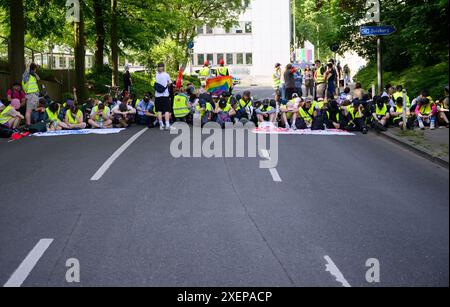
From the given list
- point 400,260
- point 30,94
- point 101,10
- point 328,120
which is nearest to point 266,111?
point 328,120

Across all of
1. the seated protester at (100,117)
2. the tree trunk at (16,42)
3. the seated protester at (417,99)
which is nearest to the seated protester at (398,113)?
the seated protester at (417,99)

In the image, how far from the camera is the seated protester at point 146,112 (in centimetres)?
2369

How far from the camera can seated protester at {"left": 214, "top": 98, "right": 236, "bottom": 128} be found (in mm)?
23203

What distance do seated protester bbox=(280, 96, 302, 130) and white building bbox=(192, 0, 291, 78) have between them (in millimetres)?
58621

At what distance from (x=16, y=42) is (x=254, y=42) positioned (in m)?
59.2

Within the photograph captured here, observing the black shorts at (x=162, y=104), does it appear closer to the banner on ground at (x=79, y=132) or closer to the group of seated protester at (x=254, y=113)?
the group of seated protester at (x=254, y=113)

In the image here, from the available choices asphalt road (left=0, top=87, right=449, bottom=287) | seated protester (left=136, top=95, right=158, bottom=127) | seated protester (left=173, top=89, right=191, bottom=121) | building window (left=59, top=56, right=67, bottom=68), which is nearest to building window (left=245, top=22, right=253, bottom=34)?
building window (left=59, top=56, right=67, bottom=68)

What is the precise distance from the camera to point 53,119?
22.6 metres

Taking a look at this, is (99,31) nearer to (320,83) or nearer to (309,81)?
(309,81)

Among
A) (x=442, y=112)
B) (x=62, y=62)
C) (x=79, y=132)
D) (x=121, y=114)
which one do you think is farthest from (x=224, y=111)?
(x=62, y=62)

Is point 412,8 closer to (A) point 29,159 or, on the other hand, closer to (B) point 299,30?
(A) point 29,159

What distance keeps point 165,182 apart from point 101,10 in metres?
31.6

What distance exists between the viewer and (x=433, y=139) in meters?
18.9

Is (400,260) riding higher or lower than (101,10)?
lower
